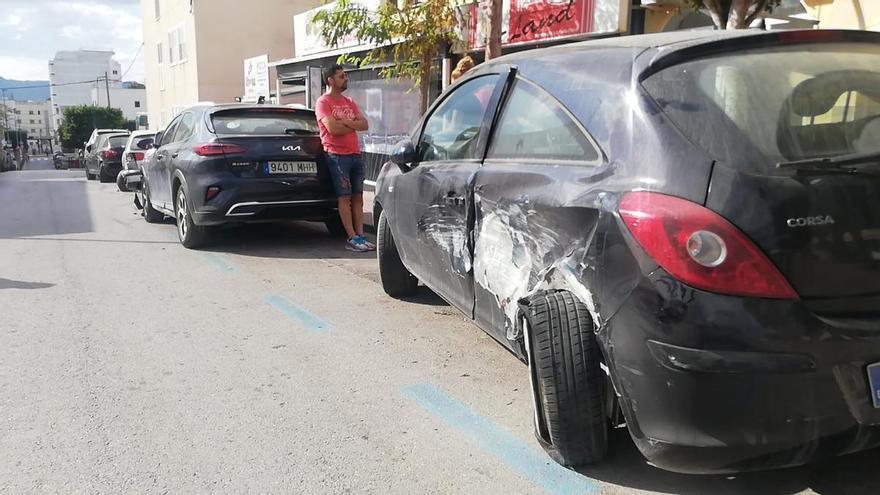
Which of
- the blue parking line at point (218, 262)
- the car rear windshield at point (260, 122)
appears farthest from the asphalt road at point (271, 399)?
the car rear windshield at point (260, 122)

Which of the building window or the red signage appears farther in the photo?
the building window

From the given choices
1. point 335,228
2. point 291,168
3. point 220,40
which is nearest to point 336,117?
point 291,168

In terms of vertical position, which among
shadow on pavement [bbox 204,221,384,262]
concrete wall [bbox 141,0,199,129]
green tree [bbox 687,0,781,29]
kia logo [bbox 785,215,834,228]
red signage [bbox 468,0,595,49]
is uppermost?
concrete wall [bbox 141,0,199,129]

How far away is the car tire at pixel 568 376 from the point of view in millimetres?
2504

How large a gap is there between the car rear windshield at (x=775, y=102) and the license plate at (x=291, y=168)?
5335mm

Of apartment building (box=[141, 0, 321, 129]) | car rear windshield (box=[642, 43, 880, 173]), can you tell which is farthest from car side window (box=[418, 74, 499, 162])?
apartment building (box=[141, 0, 321, 129])

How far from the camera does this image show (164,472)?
9.18ft

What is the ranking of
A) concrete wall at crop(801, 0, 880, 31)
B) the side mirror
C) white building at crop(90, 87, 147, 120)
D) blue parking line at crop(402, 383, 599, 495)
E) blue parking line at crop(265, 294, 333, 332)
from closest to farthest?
blue parking line at crop(402, 383, 599, 495) → the side mirror → blue parking line at crop(265, 294, 333, 332) → concrete wall at crop(801, 0, 880, 31) → white building at crop(90, 87, 147, 120)

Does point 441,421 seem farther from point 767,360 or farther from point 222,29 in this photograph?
point 222,29

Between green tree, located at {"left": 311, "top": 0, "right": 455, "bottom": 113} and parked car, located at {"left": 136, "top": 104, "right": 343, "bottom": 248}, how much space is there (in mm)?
1447

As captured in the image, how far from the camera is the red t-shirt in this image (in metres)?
7.18

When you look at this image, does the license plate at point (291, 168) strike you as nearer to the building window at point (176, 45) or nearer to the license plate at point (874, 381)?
the license plate at point (874, 381)

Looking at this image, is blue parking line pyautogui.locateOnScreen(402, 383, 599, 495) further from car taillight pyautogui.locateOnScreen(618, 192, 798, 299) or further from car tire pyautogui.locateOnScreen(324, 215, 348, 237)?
car tire pyautogui.locateOnScreen(324, 215, 348, 237)

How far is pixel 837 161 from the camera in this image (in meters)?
2.18
